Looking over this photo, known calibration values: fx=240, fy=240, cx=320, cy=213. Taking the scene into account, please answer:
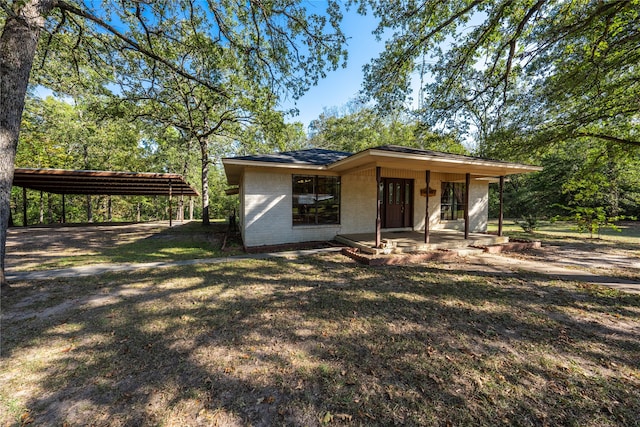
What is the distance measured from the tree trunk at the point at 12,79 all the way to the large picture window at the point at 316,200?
6031 millimetres

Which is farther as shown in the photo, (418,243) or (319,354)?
(418,243)

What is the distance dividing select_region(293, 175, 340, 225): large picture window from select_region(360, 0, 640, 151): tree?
145 inches

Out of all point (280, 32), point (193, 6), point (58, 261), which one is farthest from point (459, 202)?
point (58, 261)

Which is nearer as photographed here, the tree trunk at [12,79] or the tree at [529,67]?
the tree trunk at [12,79]

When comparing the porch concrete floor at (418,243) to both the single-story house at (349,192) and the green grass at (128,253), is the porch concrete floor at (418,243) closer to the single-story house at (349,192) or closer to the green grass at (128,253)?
the single-story house at (349,192)

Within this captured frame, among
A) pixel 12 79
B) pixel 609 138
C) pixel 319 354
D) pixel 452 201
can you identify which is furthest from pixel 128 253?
pixel 609 138

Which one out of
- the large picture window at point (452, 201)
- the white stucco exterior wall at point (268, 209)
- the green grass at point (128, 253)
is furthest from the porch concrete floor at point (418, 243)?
the green grass at point (128, 253)

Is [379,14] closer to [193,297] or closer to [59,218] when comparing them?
[193,297]

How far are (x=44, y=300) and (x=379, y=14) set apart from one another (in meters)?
10.2

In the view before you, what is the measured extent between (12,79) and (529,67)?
1340 cm

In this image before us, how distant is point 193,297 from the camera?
160 inches

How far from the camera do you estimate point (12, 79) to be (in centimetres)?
406

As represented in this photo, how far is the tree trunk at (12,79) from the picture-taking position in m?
3.98

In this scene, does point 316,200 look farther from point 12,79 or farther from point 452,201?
point 12,79
